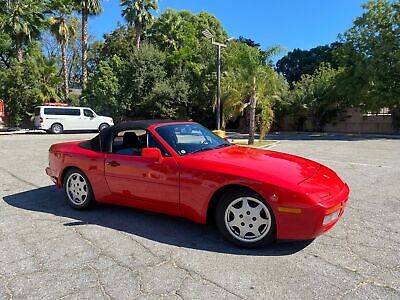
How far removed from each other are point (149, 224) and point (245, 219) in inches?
53.8

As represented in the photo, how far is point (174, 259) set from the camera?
3264 mm

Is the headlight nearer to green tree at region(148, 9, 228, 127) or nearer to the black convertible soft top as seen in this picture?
the black convertible soft top

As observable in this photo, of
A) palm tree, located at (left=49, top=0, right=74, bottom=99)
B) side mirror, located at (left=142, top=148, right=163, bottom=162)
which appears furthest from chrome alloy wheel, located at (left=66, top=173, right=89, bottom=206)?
palm tree, located at (left=49, top=0, right=74, bottom=99)

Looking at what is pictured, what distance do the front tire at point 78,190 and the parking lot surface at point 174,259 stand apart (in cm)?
14

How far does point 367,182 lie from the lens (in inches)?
261

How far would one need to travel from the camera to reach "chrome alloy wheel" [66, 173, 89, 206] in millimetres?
4723

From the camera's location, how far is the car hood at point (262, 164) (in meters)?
3.39

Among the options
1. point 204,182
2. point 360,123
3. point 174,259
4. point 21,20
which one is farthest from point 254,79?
point 21,20

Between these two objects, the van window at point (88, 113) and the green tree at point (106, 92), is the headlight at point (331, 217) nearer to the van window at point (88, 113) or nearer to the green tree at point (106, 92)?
the van window at point (88, 113)

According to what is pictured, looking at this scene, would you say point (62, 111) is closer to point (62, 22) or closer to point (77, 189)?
point (62, 22)

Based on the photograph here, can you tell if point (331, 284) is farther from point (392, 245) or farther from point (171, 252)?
point (171, 252)

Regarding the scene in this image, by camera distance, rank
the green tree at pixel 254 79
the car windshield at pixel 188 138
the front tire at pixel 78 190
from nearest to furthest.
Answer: the car windshield at pixel 188 138 < the front tire at pixel 78 190 < the green tree at pixel 254 79

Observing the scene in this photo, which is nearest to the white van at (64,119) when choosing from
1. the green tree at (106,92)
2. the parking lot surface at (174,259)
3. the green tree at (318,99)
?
the green tree at (106,92)

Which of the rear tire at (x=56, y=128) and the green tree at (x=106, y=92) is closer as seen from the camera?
the rear tire at (x=56, y=128)
